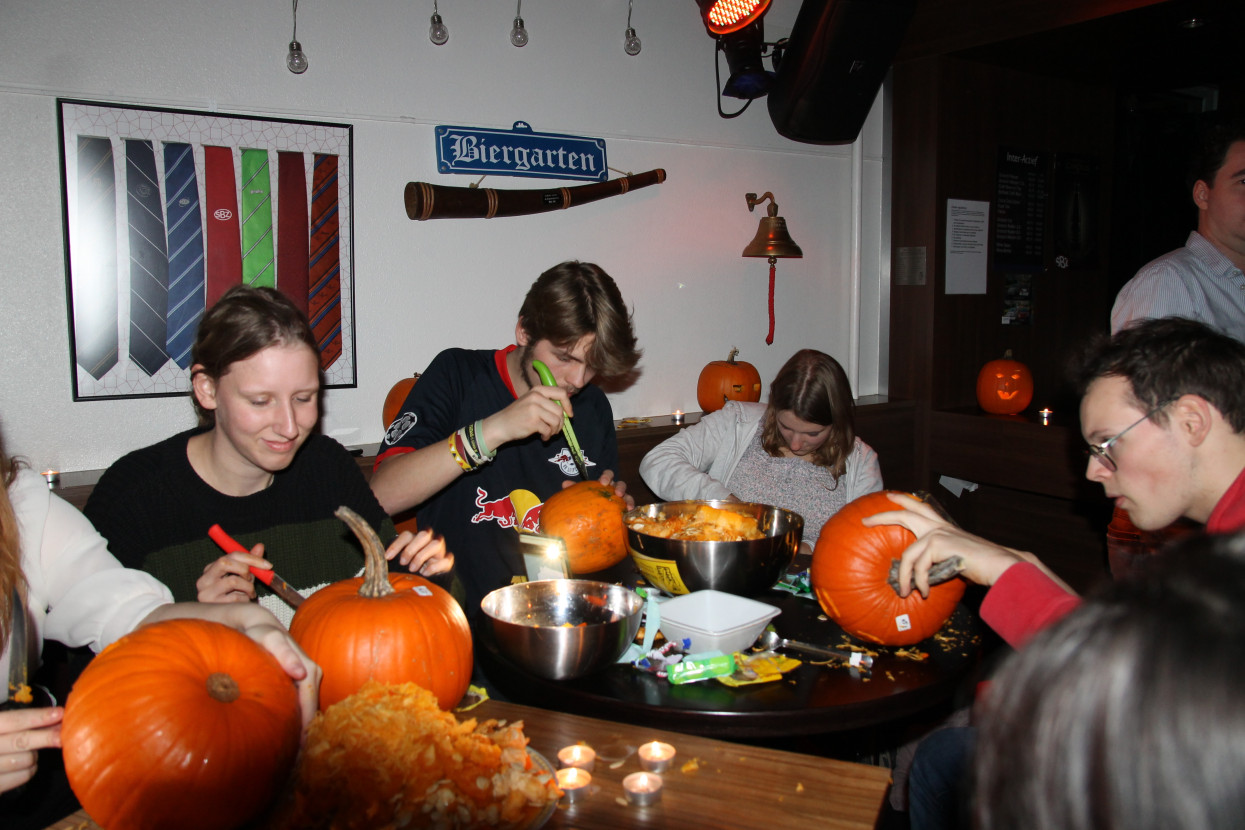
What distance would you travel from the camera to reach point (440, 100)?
3486 mm

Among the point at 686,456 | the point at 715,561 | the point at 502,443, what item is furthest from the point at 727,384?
the point at 715,561

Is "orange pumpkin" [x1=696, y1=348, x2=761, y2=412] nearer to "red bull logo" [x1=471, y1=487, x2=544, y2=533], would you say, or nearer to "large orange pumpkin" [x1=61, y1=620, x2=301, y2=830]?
"red bull logo" [x1=471, y1=487, x2=544, y2=533]

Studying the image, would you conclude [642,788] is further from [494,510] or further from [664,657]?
[494,510]

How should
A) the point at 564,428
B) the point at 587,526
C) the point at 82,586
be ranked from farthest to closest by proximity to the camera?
1. the point at 564,428
2. the point at 587,526
3. the point at 82,586

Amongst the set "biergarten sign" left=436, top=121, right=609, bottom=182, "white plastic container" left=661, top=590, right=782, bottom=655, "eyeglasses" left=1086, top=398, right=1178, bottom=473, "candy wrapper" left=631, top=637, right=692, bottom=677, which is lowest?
"candy wrapper" left=631, top=637, right=692, bottom=677

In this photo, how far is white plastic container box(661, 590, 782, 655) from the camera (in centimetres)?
143

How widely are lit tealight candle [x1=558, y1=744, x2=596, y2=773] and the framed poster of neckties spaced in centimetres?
256

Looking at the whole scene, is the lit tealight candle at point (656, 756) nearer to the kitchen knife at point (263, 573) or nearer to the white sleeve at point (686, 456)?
the kitchen knife at point (263, 573)

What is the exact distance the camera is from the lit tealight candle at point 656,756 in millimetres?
1048

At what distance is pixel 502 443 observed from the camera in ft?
6.79

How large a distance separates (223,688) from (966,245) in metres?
4.79

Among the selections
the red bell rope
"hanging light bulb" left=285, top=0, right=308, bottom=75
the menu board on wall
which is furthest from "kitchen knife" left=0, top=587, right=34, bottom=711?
the menu board on wall

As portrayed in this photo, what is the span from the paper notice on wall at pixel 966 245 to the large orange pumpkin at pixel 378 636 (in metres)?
4.27

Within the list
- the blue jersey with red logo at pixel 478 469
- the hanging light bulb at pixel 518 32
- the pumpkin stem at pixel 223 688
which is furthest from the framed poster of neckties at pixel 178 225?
the pumpkin stem at pixel 223 688
